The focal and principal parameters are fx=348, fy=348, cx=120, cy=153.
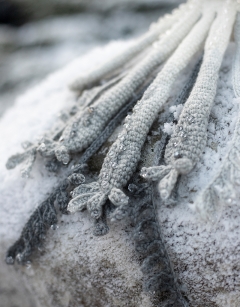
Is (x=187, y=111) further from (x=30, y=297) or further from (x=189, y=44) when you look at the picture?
(x=30, y=297)

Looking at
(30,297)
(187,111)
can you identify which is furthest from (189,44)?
(30,297)

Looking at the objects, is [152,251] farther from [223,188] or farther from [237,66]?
[237,66]

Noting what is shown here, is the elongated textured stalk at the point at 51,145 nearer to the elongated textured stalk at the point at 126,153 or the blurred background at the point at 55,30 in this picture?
the elongated textured stalk at the point at 126,153

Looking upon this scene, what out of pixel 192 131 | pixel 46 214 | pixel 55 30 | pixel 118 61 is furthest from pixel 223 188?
pixel 55 30

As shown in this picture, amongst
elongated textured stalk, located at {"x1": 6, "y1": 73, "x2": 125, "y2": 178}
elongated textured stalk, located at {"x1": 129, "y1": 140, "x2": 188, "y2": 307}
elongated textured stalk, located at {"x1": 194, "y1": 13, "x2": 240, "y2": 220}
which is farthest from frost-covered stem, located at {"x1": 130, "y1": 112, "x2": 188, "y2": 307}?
elongated textured stalk, located at {"x1": 6, "y1": 73, "x2": 125, "y2": 178}

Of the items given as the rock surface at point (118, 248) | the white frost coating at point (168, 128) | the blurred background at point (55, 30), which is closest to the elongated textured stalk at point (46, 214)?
the rock surface at point (118, 248)

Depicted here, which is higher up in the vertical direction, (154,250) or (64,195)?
(64,195)
